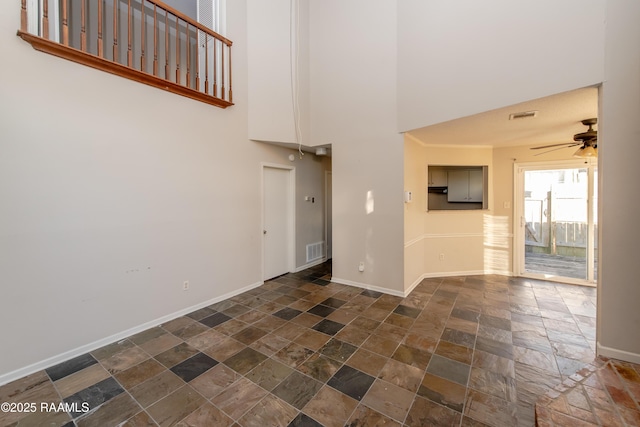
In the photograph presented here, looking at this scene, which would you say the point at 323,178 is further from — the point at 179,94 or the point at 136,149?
the point at 136,149

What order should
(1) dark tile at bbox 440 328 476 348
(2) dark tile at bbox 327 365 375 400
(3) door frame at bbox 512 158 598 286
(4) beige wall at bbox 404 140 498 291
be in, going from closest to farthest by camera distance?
(2) dark tile at bbox 327 365 375 400 < (1) dark tile at bbox 440 328 476 348 < (3) door frame at bbox 512 158 598 286 < (4) beige wall at bbox 404 140 498 291

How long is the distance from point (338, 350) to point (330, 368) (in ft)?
0.87

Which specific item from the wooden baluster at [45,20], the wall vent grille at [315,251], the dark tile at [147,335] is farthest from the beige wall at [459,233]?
the wooden baluster at [45,20]

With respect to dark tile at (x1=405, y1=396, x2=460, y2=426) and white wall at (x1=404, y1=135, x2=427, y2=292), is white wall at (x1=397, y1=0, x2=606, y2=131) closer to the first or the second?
white wall at (x1=404, y1=135, x2=427, y2=292)

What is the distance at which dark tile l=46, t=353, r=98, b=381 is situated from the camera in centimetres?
208

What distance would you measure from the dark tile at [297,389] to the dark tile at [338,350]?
35cm

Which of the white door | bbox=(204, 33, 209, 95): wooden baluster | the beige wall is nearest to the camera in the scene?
bbox=(204, 33, 209, 95): wooden baluster

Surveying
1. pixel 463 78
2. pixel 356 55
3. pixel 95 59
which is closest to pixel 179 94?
pixel 95 59

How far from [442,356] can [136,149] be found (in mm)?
3648

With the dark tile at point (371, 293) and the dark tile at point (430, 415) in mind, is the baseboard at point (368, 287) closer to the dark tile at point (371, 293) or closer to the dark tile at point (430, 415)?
the dark tile at point (371, 293)

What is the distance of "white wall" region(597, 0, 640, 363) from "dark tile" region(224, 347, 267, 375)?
297 cm

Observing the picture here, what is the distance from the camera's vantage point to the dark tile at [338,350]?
227 centimetres

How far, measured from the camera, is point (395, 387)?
1.90 m

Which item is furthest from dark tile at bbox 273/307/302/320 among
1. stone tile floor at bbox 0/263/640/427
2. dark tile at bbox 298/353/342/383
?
dark tile at bbox 298/353/342/383
